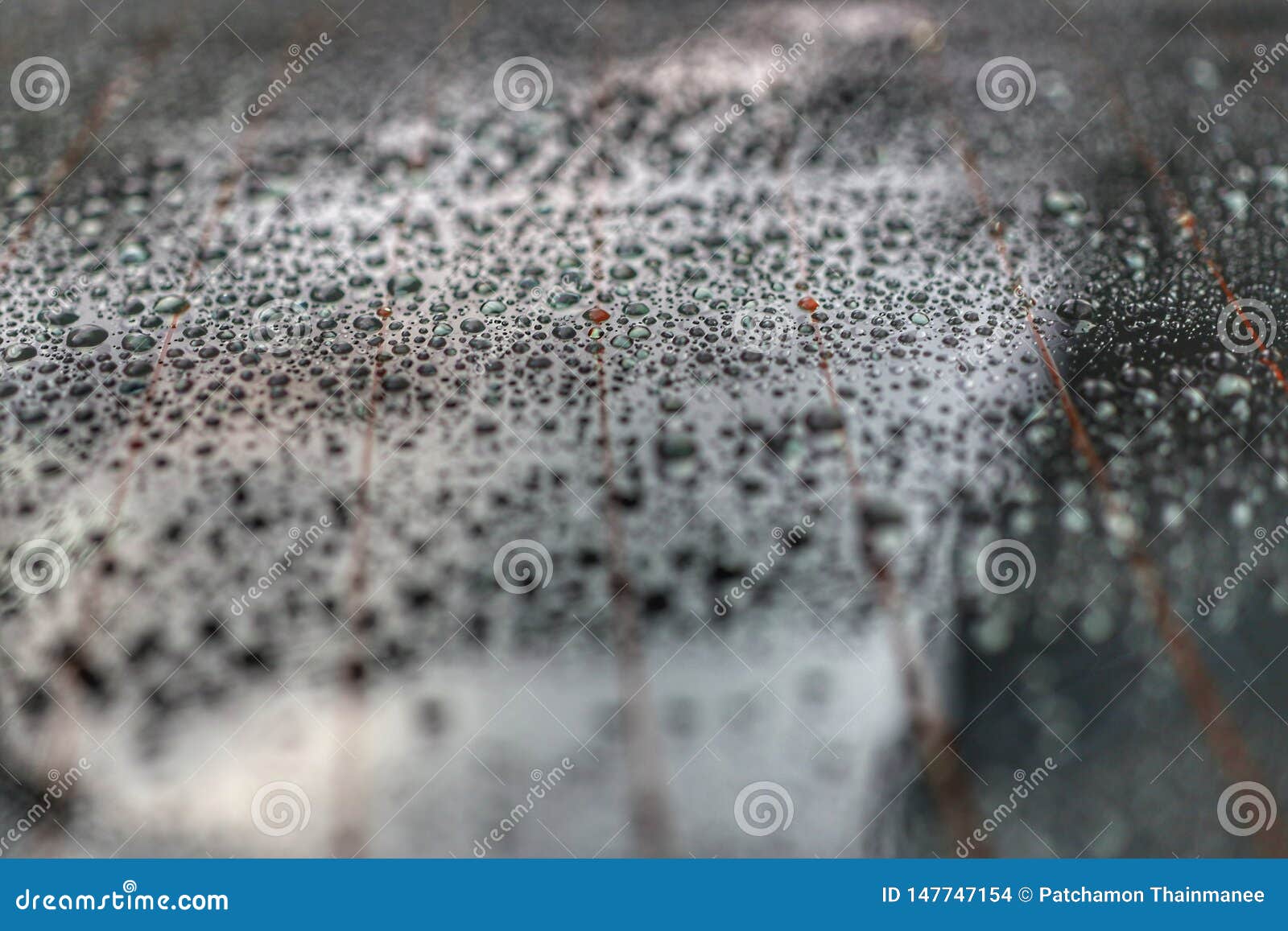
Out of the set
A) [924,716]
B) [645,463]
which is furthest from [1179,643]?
[645,463]

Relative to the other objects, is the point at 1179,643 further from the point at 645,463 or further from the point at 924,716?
the point at 645,463

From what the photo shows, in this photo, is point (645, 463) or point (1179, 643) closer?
point (1179, 643)

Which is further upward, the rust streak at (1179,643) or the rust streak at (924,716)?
the rust streak at (1179,643)

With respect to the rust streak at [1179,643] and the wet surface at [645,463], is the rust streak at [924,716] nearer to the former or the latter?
the wet surface at [645,463]

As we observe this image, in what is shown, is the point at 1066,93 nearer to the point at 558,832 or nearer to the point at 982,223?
the point at 982,223

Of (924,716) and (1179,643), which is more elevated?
(1179,643)

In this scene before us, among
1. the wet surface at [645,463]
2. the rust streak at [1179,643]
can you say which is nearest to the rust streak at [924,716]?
the wet surface at [645,463]

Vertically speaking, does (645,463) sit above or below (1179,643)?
below

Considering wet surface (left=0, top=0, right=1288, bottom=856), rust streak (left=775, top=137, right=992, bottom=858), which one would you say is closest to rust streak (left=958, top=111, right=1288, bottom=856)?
wet surface (left=0, top=0, right=1288, bottom=856)

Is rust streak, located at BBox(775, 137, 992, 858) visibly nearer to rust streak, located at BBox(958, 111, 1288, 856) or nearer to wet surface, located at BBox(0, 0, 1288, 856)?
wet surface, located at BBox(0, 0, 1288, 856)
